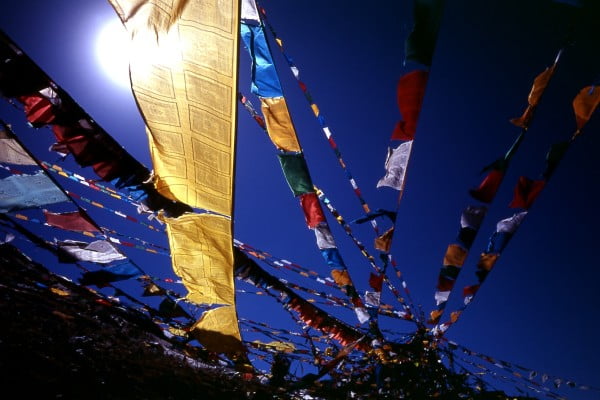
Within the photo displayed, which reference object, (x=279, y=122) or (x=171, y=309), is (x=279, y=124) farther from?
(x=171, y=309)

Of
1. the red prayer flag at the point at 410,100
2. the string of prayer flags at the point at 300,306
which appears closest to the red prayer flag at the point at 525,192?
the red prayer flag at the point at 410,100

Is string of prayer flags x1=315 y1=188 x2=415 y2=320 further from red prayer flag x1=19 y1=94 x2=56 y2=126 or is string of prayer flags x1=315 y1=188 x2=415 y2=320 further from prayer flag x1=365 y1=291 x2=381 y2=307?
red prayer flag x1=19 y1=94 x2=56 y2=126

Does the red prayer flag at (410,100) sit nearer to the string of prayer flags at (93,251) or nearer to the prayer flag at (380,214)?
the prayer flag at (380,214)

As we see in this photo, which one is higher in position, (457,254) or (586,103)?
(586,103)

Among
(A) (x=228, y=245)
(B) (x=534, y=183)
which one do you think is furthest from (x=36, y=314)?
(B) (x=534, y=183)

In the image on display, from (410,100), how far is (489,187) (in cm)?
181

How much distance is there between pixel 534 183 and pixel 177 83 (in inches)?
172

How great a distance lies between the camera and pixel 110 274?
4293mm

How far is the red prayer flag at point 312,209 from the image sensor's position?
414 cm

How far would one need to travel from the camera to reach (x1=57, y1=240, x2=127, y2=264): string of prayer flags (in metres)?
4.12

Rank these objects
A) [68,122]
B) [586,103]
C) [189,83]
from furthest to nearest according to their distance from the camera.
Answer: [68,122] < [586,103] < [189,83]

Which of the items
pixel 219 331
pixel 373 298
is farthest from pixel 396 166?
pixel 219 331

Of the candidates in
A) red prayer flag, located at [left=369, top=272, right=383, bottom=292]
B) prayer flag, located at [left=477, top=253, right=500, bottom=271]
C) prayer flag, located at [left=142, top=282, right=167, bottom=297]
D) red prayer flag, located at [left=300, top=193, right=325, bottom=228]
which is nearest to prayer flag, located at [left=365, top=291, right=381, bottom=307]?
red prayer flag, located at [left=369, top=272, right=383, bottom=292]

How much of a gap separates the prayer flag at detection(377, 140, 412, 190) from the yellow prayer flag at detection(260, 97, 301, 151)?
1.15 metres
